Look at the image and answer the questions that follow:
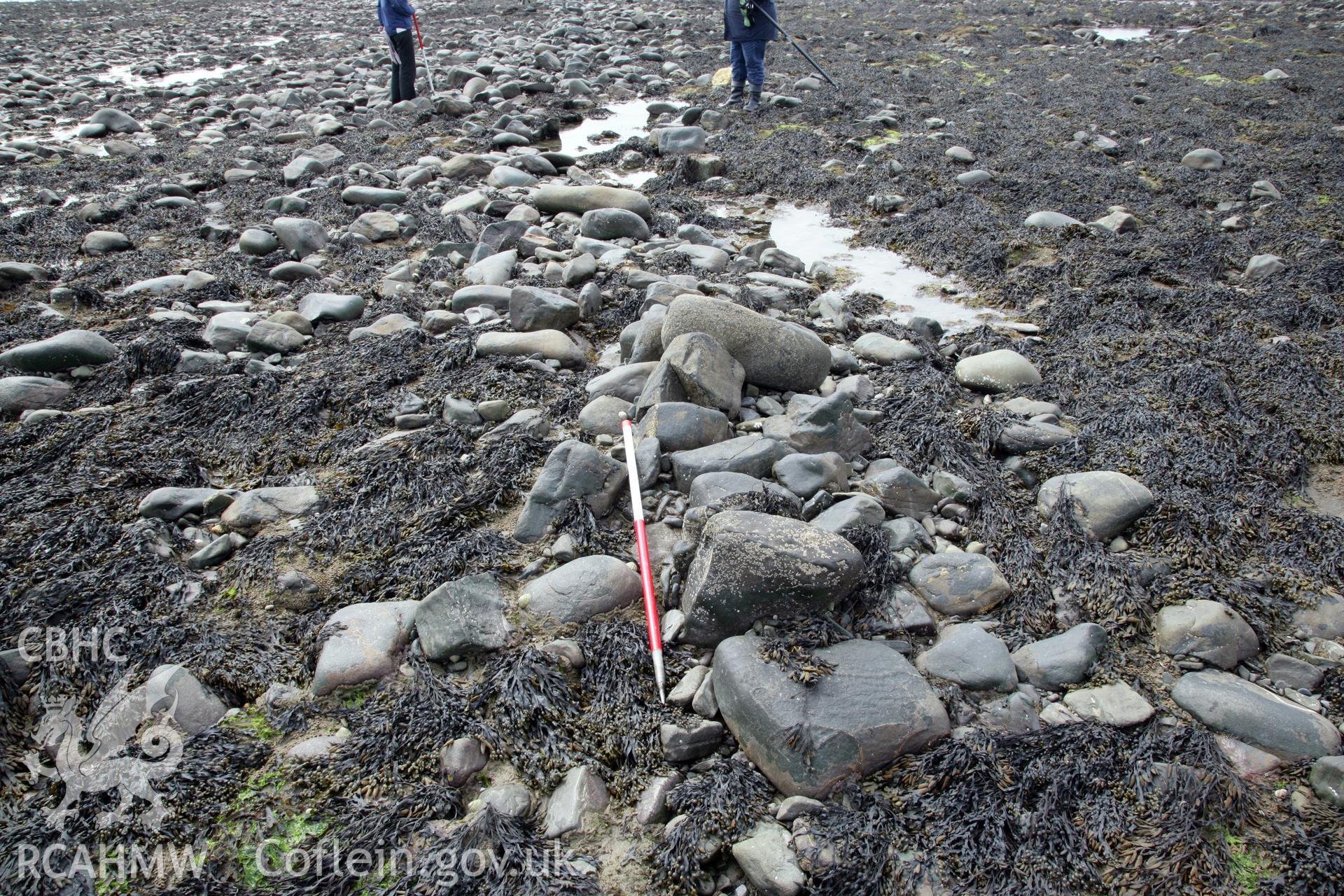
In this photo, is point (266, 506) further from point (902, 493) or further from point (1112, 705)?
point (1112, 705)

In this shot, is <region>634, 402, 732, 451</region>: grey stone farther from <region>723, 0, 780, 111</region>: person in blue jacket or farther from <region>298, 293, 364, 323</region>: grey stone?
<region>723, 0, 780, 111</region>: person in blue jacket

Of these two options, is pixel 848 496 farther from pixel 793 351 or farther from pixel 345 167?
pixel 345 167

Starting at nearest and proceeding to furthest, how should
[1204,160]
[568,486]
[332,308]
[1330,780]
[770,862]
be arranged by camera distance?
[770,862] < [1330,780] < [568,486] < [332,308] < [1204,160]

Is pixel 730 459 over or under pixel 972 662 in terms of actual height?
over

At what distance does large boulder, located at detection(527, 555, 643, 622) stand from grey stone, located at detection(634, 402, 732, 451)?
82cm

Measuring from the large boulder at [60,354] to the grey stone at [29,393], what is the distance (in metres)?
0.13

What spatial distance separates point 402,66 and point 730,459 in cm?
1059

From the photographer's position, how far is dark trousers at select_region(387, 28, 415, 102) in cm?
1088

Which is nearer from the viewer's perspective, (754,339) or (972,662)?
(972,662)

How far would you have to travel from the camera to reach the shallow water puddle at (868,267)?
559 cm

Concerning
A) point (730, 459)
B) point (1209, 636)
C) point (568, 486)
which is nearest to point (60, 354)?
point (568, 486)

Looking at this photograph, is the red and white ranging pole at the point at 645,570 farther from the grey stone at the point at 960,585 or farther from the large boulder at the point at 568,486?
the grey stone at the point at 960,585

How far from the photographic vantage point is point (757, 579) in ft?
8.49

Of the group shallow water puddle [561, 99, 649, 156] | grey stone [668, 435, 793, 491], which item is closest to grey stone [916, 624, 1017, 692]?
grey stone [668, 435, 793, 491]
